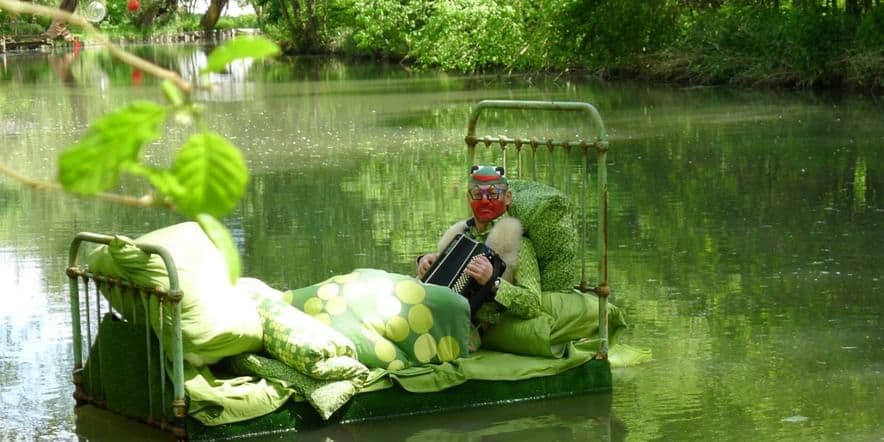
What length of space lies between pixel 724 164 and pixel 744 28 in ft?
47.9

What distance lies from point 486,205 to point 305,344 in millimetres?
1201

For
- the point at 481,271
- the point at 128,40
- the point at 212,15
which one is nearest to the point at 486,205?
the point at 481,271

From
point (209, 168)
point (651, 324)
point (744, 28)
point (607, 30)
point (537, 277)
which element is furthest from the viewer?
point (607, 30)

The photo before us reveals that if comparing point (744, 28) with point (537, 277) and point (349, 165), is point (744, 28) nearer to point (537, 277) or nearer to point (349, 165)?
point (349, 165)

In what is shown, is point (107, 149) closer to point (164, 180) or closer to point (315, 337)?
point (164, 180)

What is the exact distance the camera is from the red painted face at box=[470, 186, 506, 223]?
6441mm

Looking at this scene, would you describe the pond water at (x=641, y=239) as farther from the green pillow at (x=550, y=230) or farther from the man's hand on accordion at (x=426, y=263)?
the man's hand on accordion at (x=426, y=263)

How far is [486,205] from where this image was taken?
646cm

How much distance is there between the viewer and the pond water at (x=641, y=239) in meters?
6.39

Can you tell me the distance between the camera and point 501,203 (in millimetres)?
6480

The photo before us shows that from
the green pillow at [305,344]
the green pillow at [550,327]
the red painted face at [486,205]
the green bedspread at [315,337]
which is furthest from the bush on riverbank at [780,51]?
the green pillow at [305,344]

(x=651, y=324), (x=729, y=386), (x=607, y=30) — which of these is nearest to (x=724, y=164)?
(x=651, y=324)

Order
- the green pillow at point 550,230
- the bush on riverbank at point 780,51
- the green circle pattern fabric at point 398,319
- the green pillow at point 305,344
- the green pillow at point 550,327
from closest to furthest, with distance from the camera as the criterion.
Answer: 1. the green pillow at point 305,344
2. the green circle pattern fabric at point 398,319
3. the green pillow at point 550,327
4. the green pillow at point 550,230
5. the bush on riverbank at point 780,51

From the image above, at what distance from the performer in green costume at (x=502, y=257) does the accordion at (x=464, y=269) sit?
0.04 metres
